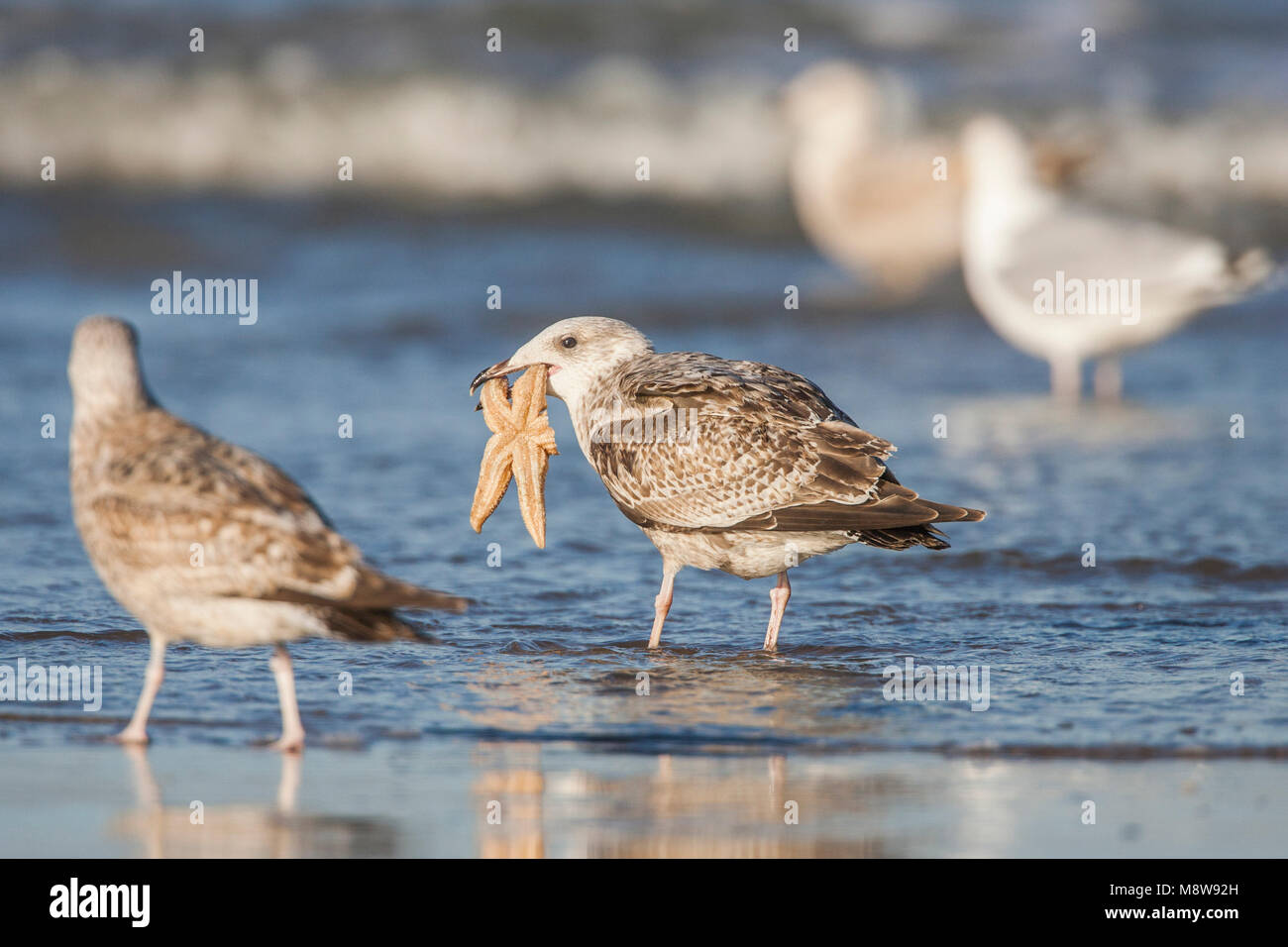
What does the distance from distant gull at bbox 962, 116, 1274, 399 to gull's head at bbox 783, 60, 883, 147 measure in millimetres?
3037

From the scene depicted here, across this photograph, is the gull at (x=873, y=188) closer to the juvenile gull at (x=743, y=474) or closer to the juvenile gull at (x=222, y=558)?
the juvenile gull at (x=743, y=474)

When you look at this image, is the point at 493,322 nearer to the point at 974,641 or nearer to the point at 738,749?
the point at 974,641

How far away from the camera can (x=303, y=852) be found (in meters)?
4.02

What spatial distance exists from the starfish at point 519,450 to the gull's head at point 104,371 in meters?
1.61

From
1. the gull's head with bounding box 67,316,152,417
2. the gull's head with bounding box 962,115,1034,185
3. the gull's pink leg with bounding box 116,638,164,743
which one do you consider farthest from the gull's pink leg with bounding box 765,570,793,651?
the gull's head with bounding box 962,115,1034,185

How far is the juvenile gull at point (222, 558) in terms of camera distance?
184 inches

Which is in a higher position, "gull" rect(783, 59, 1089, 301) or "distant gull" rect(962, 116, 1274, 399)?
"gull" rect(783, 59, 1089, 301)

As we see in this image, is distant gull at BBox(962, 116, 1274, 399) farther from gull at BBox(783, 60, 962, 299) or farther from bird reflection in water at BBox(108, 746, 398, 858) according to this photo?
bird reflection in water at BBox(108, 746, 398, 858)

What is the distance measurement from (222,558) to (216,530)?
0.27ft

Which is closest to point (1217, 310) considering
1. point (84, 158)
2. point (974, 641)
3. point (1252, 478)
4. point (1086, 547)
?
point (1252, 478)

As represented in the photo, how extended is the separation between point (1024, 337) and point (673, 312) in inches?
124

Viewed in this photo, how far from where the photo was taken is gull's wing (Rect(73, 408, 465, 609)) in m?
4.68

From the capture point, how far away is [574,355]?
265 inches

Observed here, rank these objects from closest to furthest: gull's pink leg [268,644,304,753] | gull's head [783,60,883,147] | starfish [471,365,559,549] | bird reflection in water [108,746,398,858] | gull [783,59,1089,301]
→ bird reflection in water [108,746,398,858], gull's pink leg [268,644,304,753], starfish [471,365,559,549], gull [783,59,1089,301], gull's head [783,60,883,147]
